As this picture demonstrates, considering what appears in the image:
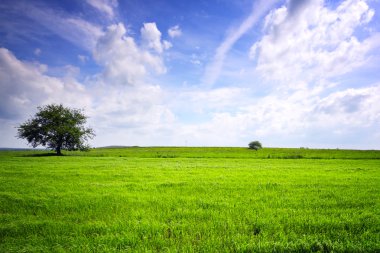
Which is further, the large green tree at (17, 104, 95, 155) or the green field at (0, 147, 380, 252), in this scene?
the large green tree at (17, 104, 95, 155)

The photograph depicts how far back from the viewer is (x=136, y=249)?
584cm

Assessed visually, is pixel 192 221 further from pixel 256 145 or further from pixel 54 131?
pixel 256 145

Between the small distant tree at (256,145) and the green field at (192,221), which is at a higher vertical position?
the small distant tree at (256,145)

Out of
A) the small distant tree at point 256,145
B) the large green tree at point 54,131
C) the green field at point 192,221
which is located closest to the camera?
the green field at point 192,221

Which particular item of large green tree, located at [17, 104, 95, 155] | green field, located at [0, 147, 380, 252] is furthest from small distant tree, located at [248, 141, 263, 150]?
green field, located at [0, 147, 380, 252]

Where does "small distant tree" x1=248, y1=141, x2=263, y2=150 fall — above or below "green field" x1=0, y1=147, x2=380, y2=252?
above

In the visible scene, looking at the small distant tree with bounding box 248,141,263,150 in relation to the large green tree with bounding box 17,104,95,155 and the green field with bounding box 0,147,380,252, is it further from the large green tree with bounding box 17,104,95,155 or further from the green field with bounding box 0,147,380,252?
the green field with bounding box 0,147,380,252

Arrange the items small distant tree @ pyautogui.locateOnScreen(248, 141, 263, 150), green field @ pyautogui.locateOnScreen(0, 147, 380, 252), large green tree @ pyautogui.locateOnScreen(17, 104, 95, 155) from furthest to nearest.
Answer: small distant tree @ pyautogui.locateOnScreen(248, 141, 263, 150)
large green tree @ pyautogui.locateOnScreen(17, 104, 95, 155)
green field @ pyautogui.locateOnScreen(0, 147, 380, 252)

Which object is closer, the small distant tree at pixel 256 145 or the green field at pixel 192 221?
the green field at pixel 192 221

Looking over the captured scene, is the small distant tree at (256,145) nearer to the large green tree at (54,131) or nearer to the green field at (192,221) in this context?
the large green tree at (54,131)

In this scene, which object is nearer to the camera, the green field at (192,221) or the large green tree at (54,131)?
the green field at (192,221)

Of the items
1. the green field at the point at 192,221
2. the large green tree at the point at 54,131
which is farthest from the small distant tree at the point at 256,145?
the green field at the point at 192,221

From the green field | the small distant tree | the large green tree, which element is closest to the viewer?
the green field

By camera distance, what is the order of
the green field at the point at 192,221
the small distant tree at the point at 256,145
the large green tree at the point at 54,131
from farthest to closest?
the small distant tree at the point at 256,145
the large green tree at the point at 54,131
the green field at the point at 192,221
